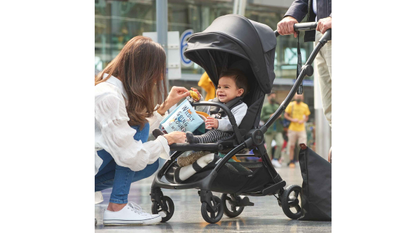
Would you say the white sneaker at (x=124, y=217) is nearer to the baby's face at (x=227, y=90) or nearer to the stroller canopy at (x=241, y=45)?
the baby's face at (x=227, y=90)

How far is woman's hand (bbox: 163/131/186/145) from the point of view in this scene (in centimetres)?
344

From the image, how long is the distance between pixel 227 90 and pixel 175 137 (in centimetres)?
57

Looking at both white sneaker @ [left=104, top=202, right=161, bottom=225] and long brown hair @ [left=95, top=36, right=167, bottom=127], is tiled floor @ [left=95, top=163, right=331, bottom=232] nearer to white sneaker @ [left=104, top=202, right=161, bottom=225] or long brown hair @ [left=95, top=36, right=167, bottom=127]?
white sneaker @ [left=104, top=202, right=161, bottom=225]

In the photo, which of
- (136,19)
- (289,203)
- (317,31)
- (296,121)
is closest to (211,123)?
(289,203)

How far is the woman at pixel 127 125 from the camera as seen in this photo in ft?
11.0

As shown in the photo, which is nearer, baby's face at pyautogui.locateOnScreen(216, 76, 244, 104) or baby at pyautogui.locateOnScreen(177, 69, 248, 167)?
baby at pyautogui.locateOnScreen(177, 69, 248, 167)

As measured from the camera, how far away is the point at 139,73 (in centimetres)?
354

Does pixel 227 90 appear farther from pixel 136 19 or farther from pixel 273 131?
pixel 136 19

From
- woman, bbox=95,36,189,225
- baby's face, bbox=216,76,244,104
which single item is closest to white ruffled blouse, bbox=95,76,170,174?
woman, bbox=95,36,189,225

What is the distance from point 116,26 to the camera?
1681cm

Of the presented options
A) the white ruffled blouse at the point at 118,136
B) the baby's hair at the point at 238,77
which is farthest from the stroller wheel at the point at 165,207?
the baby's hair at the point at 238,77
